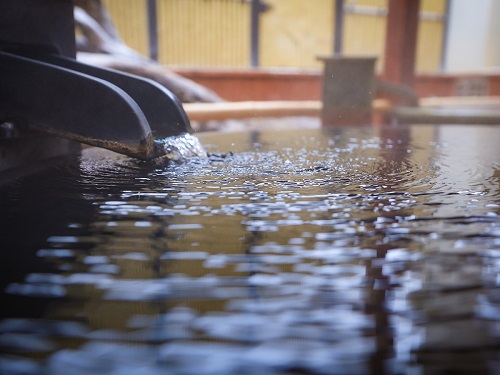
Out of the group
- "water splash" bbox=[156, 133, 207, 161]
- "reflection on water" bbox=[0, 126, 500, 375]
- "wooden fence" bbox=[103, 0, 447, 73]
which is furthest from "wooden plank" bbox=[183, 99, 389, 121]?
"reflection on water" bbox=[0, 126, 500, 375]

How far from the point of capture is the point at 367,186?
1.02 metres

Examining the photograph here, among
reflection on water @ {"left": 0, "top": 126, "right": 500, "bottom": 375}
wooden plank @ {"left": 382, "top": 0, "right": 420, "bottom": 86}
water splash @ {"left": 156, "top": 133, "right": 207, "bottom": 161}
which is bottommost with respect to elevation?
reflection on water @ {"left": 0, "top": 126, "right": 500, "bottom": 375}

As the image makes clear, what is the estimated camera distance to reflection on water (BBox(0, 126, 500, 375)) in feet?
1.25

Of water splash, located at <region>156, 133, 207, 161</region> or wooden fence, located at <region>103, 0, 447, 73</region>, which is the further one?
wooden fence, located at <region>103, 0, 447, 73</region>

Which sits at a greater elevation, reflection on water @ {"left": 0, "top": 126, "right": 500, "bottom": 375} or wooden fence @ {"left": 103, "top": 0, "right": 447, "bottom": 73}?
wooden fence @ {"left": 103, "top": 0, "right": 447, "bottom": 73}

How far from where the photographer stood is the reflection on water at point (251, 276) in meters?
0.38

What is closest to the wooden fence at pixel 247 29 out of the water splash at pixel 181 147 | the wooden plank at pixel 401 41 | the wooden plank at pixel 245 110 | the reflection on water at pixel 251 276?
the wooden plank at pixel 401 41

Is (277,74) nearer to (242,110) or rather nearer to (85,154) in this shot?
(242,110)

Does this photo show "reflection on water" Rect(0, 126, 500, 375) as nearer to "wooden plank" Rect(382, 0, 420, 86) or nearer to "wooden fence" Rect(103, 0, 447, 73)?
"wooden plank" Rect(382, 0, 420, 86)

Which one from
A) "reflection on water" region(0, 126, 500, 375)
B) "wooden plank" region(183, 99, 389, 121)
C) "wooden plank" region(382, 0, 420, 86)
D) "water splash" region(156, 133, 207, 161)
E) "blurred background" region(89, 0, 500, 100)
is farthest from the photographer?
"blurred background" region(89, 0, 500, 100)

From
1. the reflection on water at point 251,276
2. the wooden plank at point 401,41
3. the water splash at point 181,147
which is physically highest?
the wooden plank at point 401,41

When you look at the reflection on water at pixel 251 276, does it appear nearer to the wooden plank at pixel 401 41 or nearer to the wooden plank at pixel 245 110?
the wooden plank at pixel 245 110

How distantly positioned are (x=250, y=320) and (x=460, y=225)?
Answer: 17.0 inches

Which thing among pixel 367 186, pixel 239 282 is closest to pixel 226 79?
pixel 367 186
